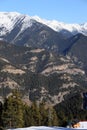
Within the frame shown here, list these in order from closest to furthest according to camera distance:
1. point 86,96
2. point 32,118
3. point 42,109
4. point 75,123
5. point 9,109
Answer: point 86,96, point 75,123, point 9,109, point 32,118, point 42,109

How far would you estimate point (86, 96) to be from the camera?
45938mm

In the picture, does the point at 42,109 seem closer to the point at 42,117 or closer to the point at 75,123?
the point at 42,117

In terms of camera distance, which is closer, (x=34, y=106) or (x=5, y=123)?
(x=5, y=123)

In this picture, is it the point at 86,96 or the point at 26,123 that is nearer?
the point at 86,96

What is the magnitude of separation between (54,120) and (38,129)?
93.4m

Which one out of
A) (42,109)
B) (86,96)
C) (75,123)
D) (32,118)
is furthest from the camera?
(42,109)

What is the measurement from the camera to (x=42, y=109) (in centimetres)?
14625

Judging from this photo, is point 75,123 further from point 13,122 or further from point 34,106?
point 34,106

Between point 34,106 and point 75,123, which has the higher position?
point 34,106

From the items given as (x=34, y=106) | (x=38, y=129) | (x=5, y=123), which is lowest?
(x=38, y=129)

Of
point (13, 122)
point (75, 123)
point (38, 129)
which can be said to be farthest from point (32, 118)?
point (38, 129)

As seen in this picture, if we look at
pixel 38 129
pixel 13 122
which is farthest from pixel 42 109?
pixel 38 129

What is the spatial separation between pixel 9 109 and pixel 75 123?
95.5 ft

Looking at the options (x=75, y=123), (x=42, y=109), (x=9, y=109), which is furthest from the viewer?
(x=42, y=109)
